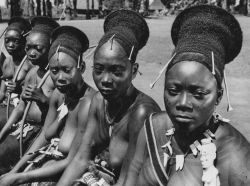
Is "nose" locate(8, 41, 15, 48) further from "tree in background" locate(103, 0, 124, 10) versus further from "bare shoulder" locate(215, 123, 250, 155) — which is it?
"tree in background" locate(103, 0, 124, 10)

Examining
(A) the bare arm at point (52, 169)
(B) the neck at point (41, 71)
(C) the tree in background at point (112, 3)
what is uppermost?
(B) the neck at point (41, 71)

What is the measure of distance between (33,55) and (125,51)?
1.79 m

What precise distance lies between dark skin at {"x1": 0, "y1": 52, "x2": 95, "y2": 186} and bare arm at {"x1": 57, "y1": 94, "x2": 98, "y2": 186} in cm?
14

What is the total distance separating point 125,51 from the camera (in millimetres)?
3068

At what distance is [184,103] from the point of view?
222cm

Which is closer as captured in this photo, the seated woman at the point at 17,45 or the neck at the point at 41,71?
the neck at the point at 41,71

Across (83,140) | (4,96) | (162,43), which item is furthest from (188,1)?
(83,140)

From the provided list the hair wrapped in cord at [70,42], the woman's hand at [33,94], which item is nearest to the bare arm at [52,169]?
the hair wrapped in cord at [70,42]

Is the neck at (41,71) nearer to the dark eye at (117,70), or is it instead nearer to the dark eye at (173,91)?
the dark eye at (117,70)

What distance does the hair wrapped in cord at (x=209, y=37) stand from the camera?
89.1 inches

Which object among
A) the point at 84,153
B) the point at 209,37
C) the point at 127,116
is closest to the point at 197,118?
the point at 209,37

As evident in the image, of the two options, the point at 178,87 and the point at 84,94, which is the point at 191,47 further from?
the point at 84,94

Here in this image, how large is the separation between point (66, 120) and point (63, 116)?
54mm

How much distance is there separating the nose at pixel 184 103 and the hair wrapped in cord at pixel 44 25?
274 centimetres
